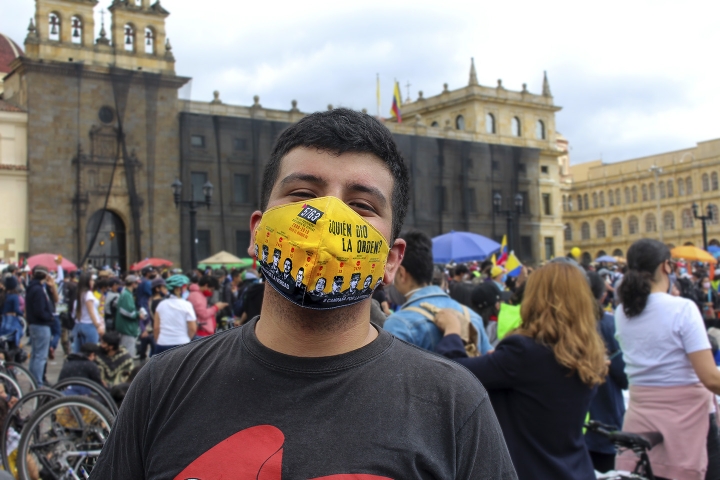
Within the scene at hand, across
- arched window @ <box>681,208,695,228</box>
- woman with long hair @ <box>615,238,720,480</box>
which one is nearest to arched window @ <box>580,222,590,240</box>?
arched window @ <box>681,208,695,228</box>


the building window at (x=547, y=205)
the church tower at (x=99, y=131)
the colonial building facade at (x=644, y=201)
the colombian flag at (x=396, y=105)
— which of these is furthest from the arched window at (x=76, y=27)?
the colonial building facade at (x=644, y=201)

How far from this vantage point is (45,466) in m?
4.96

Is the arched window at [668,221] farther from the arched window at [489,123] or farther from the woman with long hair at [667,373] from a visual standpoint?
the woman with long hair at [667,373]

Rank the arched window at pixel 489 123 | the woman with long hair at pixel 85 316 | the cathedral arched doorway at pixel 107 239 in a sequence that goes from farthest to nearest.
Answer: the arched window at pixel 489 123 < the cathedral arched doorway at pixel 107 239 < the woman with long hair at pixel 85 316

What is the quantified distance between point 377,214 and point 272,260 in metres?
0.26

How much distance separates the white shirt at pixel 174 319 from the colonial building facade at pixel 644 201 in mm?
56212

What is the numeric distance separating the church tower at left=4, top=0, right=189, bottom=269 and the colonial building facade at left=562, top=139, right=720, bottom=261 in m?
42.8

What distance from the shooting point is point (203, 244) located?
112ft

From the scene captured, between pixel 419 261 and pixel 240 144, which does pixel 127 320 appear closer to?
pixel 419 261

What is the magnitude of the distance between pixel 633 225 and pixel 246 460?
69430 millimetres

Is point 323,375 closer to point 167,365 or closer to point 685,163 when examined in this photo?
point 167,365

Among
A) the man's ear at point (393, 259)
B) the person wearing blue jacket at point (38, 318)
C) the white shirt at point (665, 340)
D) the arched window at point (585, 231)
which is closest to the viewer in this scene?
the man's ear at point (393, 259)

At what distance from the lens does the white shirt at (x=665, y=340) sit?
362 cm

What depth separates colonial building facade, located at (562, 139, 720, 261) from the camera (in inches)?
2394
